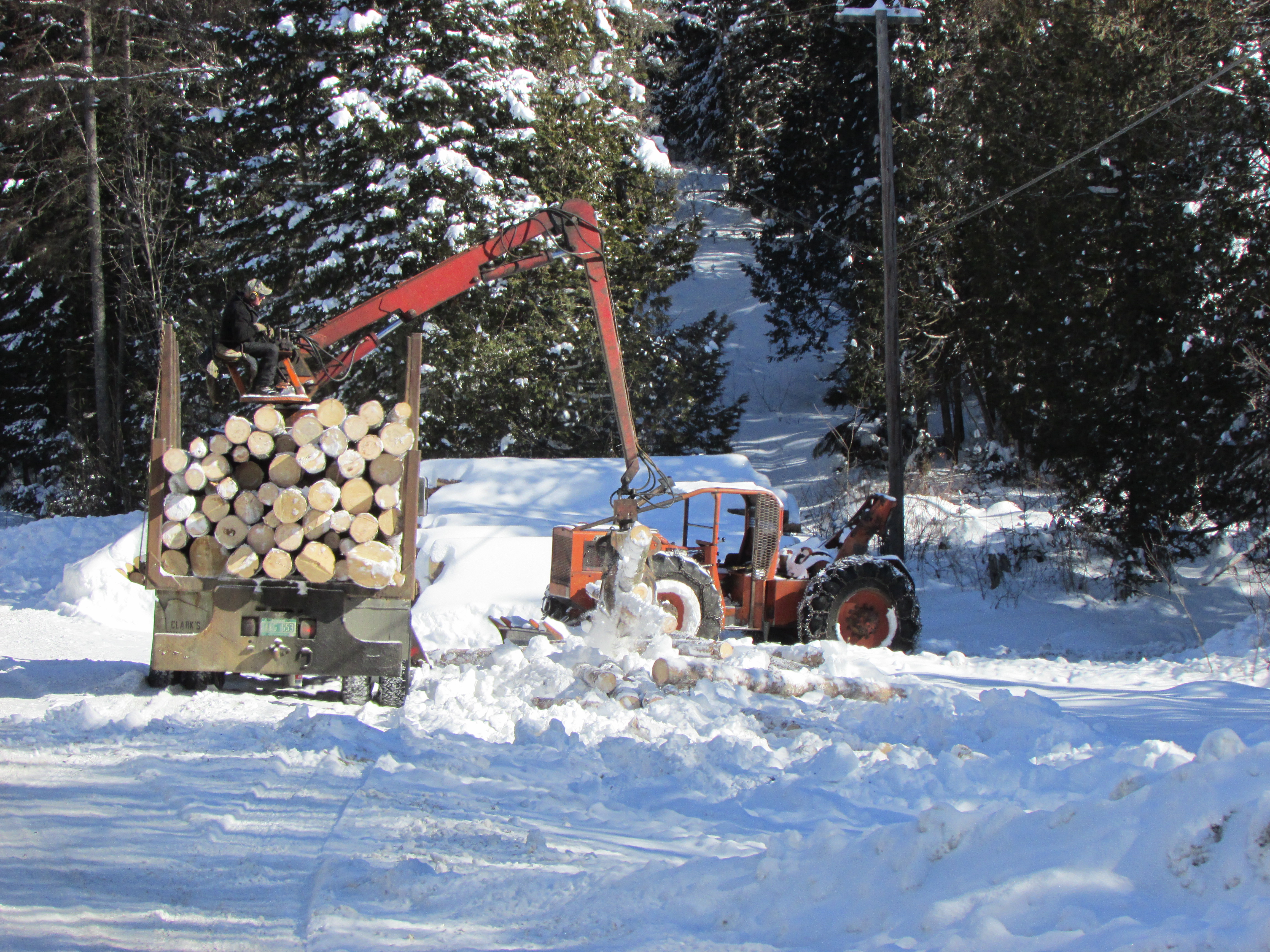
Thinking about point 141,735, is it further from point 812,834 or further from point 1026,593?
point 1026,593

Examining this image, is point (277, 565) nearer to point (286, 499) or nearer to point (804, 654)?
point (286, 499)

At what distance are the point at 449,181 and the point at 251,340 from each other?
12784 mm

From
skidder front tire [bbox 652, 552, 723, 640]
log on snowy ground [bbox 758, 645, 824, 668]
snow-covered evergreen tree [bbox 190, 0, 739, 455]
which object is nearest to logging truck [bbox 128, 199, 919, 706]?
skidder front tire [bbox 652, 552, 723, 640]

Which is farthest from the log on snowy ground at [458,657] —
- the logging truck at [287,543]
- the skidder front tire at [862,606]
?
the skidder front tire at [862,606]

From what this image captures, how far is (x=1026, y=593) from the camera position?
15.3 metres

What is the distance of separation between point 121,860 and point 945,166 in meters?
20.5

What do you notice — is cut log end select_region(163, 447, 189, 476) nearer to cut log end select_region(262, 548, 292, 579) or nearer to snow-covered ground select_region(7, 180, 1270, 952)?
cut log end select_region(262, 548, 292, 579)

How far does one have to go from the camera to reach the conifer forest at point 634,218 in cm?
1405

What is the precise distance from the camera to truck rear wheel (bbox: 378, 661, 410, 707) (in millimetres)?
7727

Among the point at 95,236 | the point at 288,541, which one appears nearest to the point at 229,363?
the point at 288,541

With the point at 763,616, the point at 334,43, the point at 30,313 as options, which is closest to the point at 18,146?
the point at 30,313

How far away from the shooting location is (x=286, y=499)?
7.22 metres

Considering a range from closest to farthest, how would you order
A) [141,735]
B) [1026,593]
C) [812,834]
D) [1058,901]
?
[1058,901], [812,834], [141,735], [1026,593]

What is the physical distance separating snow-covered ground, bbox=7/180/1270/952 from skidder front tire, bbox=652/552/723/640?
3.38 feet
